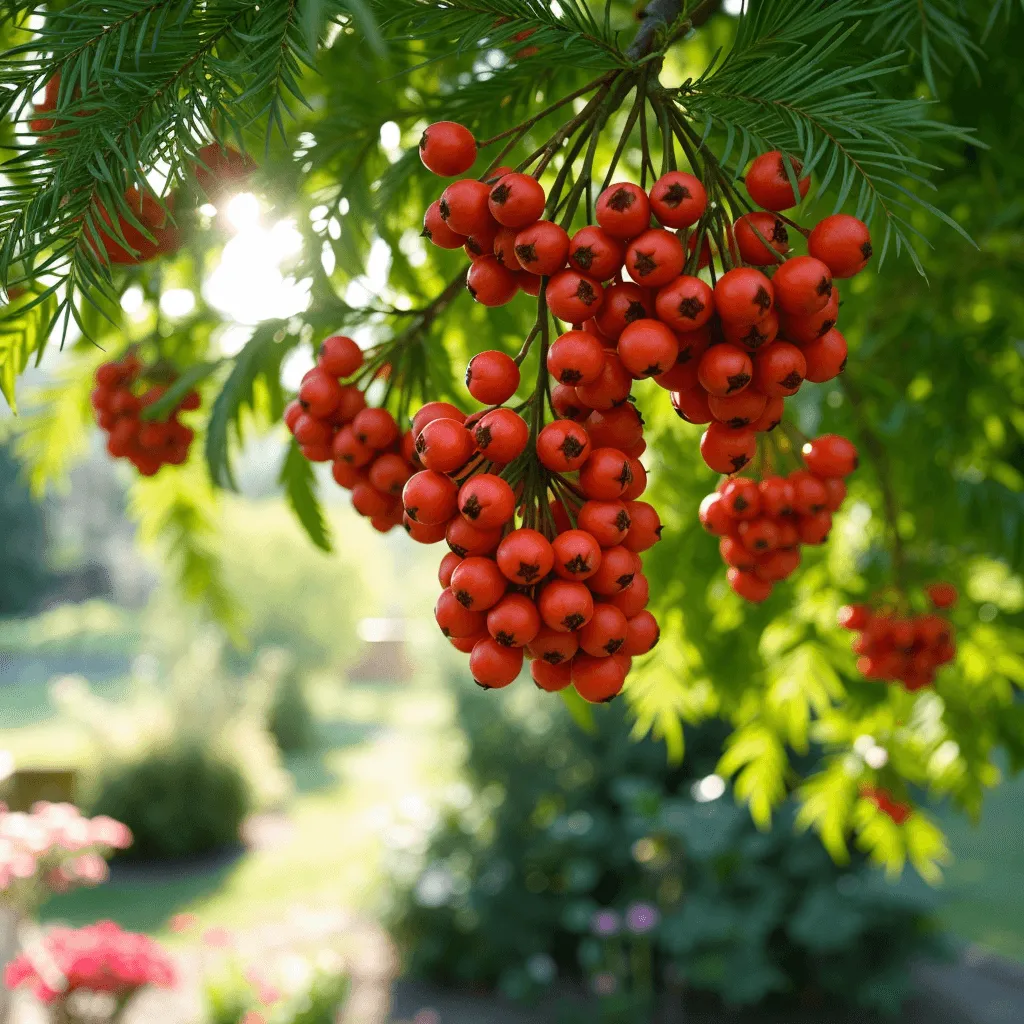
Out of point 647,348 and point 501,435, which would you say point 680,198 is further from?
point 501,435

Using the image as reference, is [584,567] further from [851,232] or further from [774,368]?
[851,232]

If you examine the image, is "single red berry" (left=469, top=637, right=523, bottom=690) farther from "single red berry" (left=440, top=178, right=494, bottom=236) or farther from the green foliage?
the green foliage

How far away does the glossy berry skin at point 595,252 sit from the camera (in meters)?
0.70

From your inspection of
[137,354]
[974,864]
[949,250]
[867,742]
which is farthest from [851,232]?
[974,864]

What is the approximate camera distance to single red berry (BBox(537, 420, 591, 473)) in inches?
28.3

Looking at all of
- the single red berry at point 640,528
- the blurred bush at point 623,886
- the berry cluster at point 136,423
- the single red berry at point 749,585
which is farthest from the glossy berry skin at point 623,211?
the blurred bush at point 623,886

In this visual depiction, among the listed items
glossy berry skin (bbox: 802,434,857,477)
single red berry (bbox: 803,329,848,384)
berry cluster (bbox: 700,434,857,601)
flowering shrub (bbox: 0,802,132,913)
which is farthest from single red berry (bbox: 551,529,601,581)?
flowering shrub (bbox: 0,802,132,913)

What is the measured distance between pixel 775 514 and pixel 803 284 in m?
0.48

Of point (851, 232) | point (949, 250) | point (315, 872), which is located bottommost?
point (315, 872)

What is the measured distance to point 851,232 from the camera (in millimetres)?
715

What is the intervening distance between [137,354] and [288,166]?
26.3 inches

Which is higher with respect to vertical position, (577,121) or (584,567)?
(577,121)

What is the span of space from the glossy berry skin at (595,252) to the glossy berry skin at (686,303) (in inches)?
1.9

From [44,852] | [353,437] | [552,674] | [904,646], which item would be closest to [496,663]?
[552,674]
